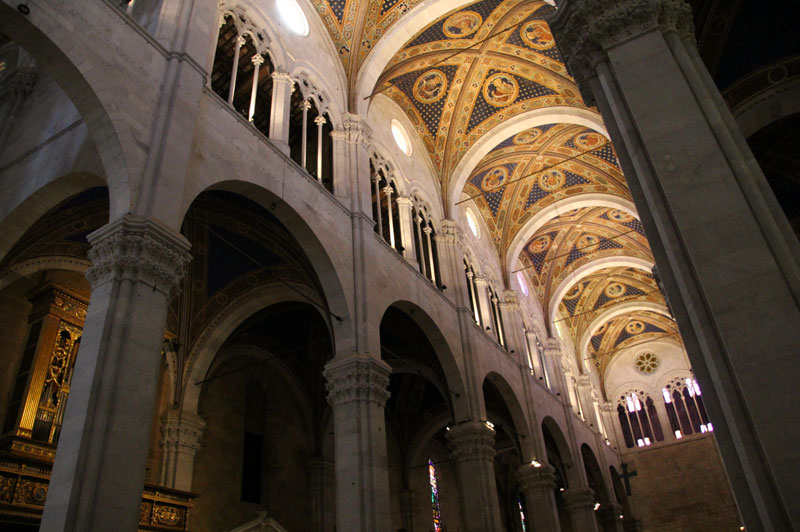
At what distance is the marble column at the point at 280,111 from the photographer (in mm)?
9570

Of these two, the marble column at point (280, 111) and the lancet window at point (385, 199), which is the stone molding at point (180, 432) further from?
the marble column at point (280, 111)

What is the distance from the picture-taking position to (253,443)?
579 inches

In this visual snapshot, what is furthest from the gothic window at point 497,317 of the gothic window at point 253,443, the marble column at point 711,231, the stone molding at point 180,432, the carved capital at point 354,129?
the marble column at point 711,231

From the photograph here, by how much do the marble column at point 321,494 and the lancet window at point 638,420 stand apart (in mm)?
18824

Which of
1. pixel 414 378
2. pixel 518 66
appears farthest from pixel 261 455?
pixel 518 66

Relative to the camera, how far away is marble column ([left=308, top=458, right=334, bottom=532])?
14.7 m

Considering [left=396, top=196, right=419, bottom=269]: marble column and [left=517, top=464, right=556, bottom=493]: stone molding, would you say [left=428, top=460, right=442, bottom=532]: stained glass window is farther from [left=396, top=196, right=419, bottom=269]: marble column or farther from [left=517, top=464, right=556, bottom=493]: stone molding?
[left=396, top=196, right=419, bottom=269]: marble column

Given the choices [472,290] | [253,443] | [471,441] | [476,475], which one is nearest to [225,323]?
[253,443]

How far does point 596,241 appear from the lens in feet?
74.8

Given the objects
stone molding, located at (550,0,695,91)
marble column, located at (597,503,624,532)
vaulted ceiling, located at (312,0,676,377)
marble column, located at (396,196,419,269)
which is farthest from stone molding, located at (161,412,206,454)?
marble column, located at (597,503,624,532)

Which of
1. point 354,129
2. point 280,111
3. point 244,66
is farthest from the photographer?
point 244,66

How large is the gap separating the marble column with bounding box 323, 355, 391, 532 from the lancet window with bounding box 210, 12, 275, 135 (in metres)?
4.68

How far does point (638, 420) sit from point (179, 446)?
23960 mm

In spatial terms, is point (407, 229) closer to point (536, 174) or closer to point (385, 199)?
point (385, 199)
